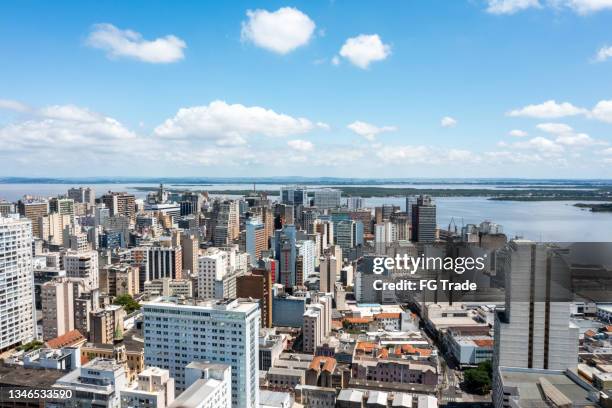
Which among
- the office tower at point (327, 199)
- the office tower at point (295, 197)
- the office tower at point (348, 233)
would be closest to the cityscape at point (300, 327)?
the office tower at point (348, 233)

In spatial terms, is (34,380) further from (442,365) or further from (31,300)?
(442,365)

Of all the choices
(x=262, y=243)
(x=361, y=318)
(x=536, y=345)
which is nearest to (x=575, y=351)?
(x=536, y=345)

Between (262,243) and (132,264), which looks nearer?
(132,264)

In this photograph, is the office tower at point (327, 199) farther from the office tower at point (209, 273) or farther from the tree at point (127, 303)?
the tree at point (127, 303)

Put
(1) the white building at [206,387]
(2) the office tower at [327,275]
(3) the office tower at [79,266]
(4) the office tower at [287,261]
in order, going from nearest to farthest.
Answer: (1) the white building at [206,387] < (3) the office tower at [79,266] < (2) the office tower at [327,275] < (4) the office tower at [287,261]

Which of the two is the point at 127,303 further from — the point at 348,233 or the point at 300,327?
the point at 348,233

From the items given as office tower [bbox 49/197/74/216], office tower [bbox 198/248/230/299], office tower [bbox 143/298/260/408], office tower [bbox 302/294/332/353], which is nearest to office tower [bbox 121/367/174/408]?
office tower [bbox 143/298/260/408]

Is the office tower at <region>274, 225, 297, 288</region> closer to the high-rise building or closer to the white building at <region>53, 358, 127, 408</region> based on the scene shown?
the high-rise building
